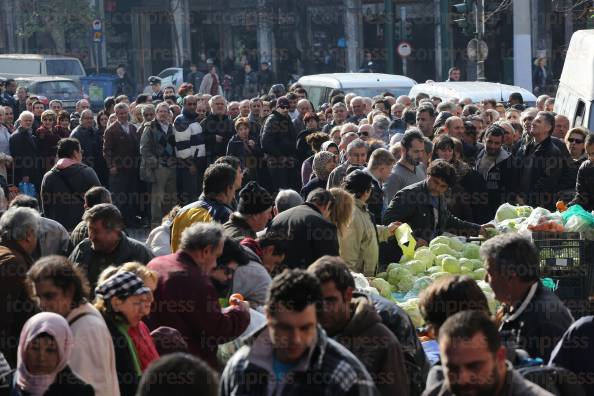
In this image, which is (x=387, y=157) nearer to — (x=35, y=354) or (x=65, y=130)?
(x=35, y=354)

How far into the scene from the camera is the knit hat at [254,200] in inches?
359

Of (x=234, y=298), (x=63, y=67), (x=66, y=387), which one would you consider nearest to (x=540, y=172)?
(x=234, y=298)

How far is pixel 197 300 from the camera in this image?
730 cm

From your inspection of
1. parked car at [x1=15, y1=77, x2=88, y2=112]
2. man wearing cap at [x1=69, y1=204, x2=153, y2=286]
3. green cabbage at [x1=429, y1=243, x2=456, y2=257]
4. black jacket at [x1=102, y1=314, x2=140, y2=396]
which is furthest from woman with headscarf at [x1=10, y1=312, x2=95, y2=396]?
parked car at [x1=15, y1=77, x2=88, y2=112]

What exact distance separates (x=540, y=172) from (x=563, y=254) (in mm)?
4918

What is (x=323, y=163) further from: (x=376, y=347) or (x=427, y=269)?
(x=376, y=347)

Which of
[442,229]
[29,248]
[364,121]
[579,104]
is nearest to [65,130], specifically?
[364,121]

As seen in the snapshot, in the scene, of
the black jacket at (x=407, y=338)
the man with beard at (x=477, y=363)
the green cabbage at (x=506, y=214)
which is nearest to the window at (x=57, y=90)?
the green cabbage at (x=506, y=214)

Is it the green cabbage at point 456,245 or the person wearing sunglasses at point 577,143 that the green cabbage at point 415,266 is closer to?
the green cabbage at point 456,245

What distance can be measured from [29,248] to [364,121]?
32.5ft

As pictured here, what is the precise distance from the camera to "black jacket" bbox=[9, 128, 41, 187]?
19.1 meters

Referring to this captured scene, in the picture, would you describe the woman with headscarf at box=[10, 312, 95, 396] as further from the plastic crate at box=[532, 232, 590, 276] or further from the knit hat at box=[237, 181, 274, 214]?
the plastic crate at box=[532, 232, 590, 276]

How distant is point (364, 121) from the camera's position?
1834 cm

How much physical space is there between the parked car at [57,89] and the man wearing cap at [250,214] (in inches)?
1129
